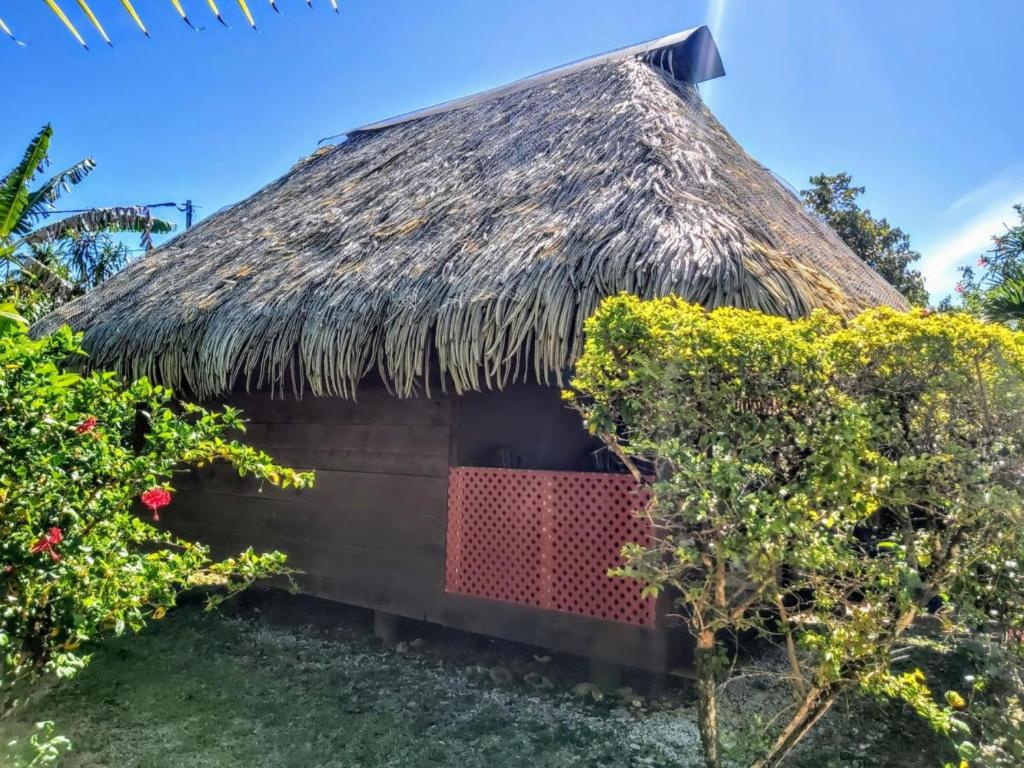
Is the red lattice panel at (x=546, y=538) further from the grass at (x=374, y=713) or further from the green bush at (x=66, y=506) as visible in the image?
the green bush at (x=66, y=506)

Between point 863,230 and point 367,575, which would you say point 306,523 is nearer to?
point 367,575

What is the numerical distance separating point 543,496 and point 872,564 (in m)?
1.80

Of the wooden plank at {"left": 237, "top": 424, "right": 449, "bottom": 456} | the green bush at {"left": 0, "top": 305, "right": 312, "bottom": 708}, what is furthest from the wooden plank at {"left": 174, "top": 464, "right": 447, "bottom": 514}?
the green bush at {"left": 0, "top": 305, "right": 312, "bottom": 708}

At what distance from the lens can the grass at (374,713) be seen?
258 cm

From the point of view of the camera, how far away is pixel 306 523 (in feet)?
14.9

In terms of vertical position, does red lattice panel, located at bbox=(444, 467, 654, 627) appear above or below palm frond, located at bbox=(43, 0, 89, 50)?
below

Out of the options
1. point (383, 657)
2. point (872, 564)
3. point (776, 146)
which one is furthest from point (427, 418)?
point (776, 146)

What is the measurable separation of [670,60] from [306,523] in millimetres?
5145

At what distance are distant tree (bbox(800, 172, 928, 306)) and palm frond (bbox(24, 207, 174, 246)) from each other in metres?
11.1

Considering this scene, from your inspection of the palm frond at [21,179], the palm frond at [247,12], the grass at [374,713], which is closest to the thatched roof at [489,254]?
the grass at [374,713]

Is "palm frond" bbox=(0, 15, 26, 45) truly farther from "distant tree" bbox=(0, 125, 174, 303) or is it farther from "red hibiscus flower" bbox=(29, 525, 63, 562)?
"distant tree" bbox=(0, 125, 174, 303)

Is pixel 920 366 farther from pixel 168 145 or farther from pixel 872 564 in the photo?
pixel 168 145

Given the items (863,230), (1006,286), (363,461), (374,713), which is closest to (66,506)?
(374,713)

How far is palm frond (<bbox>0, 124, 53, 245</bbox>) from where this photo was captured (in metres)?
8.06
